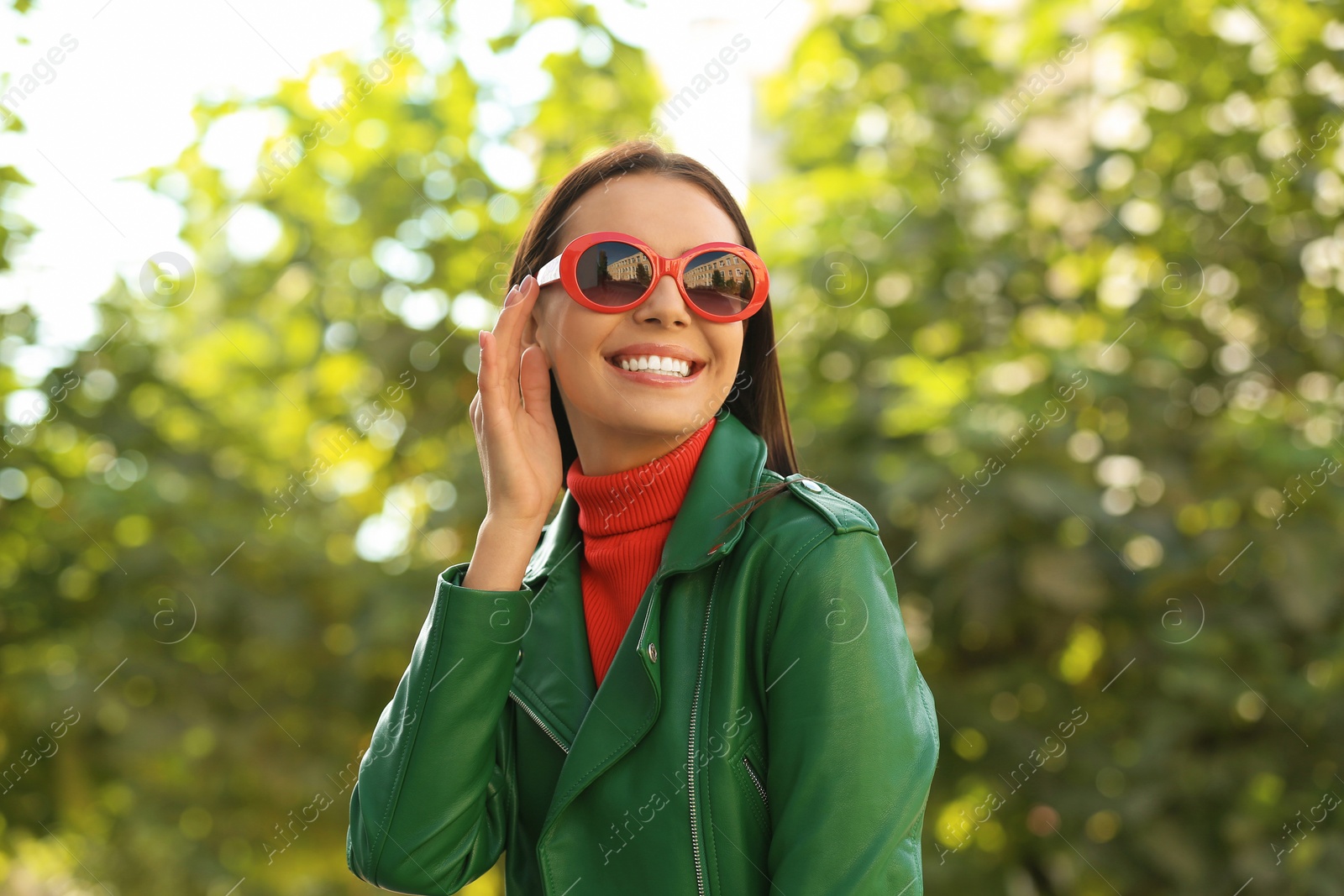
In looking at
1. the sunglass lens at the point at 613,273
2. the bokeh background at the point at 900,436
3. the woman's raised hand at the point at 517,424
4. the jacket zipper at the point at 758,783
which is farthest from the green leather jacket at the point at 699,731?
the bokeh background at the point at 900,436

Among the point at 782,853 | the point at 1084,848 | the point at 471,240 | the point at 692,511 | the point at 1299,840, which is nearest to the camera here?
the point at 782,853

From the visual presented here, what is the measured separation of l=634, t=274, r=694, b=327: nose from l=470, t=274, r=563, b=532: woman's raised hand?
0.59ft

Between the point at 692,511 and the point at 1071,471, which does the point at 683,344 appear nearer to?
the point at 692,511

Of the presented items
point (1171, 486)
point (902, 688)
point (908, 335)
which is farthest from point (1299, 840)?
point (902, 688)

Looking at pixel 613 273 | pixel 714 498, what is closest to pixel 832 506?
pixel 714 498

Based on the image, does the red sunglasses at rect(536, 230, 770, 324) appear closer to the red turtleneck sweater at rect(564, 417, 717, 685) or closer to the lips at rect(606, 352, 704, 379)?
the lips at rect(606, 352, 704, 379)

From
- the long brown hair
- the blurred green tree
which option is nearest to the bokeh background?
the blurred green tree

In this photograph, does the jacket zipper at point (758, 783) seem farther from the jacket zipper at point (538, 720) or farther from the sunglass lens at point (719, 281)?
the sunglass lens at point (719, 281)

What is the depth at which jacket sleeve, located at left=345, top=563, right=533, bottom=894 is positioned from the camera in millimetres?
1334

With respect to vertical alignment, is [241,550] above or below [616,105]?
below

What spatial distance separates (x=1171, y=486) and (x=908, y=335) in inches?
36.0

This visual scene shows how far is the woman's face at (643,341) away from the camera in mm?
A: 1362

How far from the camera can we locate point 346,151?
3.78m

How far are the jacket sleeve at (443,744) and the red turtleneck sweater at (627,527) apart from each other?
12cm
